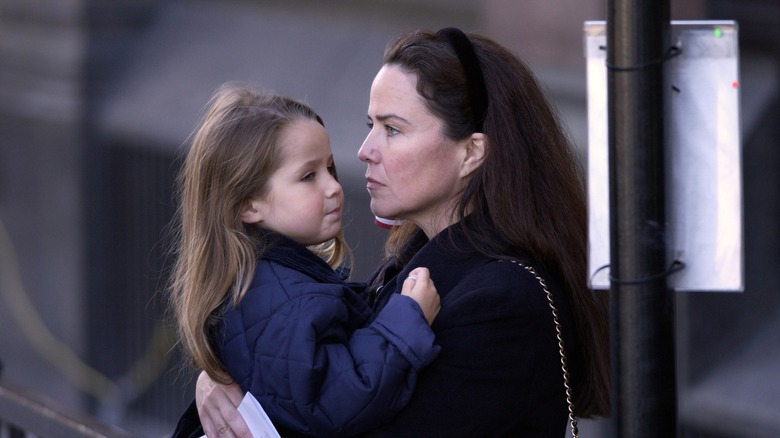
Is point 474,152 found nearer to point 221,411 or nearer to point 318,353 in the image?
point 318,353

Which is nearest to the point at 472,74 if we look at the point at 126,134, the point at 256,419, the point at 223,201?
the point at 223,201

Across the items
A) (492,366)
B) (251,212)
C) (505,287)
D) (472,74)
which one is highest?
(472,74)

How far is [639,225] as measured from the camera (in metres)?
1.97

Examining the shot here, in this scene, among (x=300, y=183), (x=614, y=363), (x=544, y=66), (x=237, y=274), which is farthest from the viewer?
(x=544, y=66)

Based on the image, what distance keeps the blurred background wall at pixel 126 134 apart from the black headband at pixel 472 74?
3.74 meters

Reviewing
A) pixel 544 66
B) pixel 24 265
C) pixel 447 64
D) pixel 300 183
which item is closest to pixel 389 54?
pixel 447 64

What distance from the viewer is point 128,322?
9078mm

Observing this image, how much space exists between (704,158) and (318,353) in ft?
2.79

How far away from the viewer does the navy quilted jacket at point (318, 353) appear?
2.32 meters

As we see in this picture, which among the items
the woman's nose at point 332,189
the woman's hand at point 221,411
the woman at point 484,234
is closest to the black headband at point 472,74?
the woman at point 484,234

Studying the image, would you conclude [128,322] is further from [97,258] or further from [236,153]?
[236,153]

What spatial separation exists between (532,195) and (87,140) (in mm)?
7012

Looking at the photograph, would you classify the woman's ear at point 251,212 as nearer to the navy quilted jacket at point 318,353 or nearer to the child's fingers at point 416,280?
the navy quilted jacket at point 318,353

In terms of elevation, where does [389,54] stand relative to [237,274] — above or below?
above
